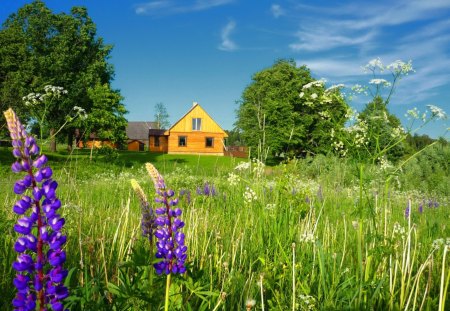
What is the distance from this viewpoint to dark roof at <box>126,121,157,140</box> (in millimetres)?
94125

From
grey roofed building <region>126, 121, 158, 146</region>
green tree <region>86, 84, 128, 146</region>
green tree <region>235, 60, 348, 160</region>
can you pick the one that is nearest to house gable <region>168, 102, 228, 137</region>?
green tree <region>235, 60, 348, 160</region>

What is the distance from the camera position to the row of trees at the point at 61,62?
1444 inches

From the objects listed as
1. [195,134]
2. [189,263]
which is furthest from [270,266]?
[195,134]

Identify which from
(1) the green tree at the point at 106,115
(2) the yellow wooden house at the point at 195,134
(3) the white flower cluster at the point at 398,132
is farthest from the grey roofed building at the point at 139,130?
(3) the white flower cluster at the point at 398,132

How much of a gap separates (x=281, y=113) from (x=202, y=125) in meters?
16.1

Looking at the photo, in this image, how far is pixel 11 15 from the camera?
140ft

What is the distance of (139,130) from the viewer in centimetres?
9600

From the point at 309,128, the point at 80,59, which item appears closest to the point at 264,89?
the point at 309,128

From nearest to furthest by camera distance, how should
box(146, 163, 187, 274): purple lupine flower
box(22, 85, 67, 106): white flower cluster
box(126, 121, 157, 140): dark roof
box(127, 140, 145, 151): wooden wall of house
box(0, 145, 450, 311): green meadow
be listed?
box(146, 163, 187, 274): purple lupine flower < box(0, 145, 450, 311): green meadow < box(22, 85, 67, 106): white flower cluster < box(127, 140, 145, 151): wooden wall of house < box(126, 121, 157, 140): dark roof

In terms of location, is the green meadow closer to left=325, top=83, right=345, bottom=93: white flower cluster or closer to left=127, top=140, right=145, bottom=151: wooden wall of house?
left=325, top=83, right=345, bottom=93: white flower cluster

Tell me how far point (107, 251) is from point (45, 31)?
44567 millimetres

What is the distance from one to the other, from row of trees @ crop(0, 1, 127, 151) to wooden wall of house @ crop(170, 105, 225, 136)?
1659 centimetres

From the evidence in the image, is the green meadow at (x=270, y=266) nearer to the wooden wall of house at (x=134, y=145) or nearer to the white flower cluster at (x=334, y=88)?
the white flower cluster at (x=334, y=88)

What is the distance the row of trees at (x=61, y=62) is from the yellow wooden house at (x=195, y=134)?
663 inches
